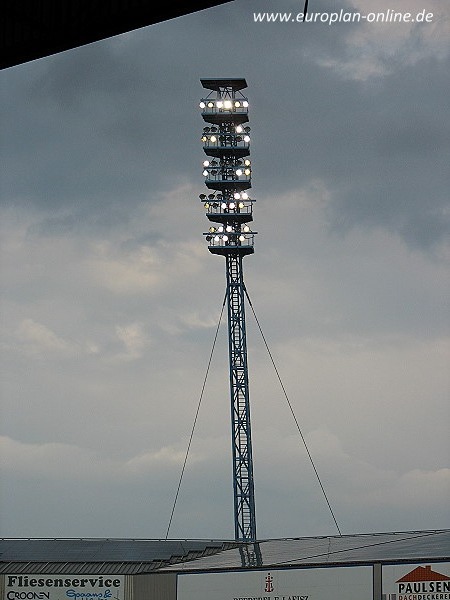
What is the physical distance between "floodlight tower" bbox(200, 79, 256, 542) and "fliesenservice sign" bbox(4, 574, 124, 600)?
27.7m

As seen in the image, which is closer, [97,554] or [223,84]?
[97,554]

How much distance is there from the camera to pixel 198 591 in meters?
41.4

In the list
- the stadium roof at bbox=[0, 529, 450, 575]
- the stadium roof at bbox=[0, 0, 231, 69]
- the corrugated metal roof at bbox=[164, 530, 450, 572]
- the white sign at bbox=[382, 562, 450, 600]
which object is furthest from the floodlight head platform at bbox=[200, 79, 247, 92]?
the stadium roof at bbox=[0, 0, 231, 69]

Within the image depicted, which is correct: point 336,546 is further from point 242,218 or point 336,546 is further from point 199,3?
point 199,3

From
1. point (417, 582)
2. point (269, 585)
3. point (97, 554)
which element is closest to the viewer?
point (417, 582)

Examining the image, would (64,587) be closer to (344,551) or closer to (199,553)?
(344,551)

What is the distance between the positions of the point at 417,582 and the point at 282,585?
4705 mm

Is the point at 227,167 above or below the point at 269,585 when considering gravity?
above

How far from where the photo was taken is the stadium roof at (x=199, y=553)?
4197cm

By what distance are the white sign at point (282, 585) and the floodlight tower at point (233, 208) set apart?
95.0 feet

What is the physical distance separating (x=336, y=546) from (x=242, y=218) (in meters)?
29.0

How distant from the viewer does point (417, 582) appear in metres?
39.1

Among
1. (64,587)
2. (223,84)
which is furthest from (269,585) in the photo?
(223,84)

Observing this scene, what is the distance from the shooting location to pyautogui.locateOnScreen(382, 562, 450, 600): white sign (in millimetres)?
39094
